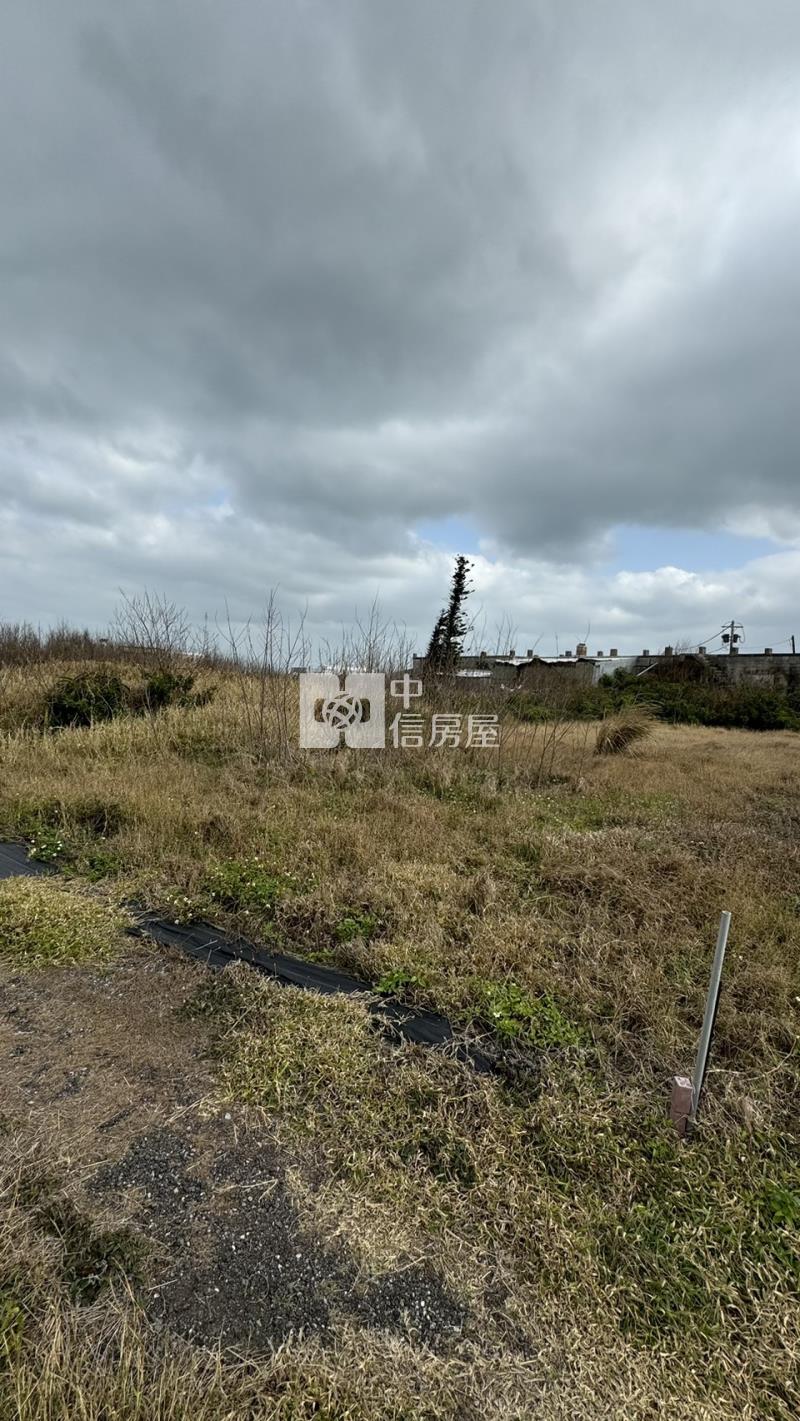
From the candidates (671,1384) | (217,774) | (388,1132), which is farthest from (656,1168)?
(217,774)

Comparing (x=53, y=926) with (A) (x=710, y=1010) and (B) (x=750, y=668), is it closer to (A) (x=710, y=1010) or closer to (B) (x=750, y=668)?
(A) (x=710, y=1010)

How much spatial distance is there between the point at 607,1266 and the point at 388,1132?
651mm

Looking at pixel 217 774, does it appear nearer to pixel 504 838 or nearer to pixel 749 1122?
pixel 504 838

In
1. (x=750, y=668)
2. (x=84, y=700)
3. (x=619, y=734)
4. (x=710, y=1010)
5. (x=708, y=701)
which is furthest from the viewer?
(x=750, y=668)

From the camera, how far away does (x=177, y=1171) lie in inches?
60.3

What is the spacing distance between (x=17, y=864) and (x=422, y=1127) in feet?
10.9

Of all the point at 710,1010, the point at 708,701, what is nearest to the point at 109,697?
the point at 710,1010

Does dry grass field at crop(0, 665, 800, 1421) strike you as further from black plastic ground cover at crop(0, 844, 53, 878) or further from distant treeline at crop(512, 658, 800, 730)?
distant treeline at crop(512, 658, 800, 730)

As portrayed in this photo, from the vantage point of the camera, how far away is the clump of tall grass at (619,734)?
332 inches

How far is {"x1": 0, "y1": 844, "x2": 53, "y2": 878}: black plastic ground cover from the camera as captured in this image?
352cm

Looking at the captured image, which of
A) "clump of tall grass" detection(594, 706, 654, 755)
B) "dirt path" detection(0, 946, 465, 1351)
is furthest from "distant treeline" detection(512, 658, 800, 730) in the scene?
"dirt path" detection(0, 946, 465, 1351)

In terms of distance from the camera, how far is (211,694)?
927 centimetres

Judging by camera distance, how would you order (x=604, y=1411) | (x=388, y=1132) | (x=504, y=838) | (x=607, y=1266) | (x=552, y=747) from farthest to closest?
1. (x=552, y=747)
2. (x=504, y=838)
3. (x=388, y=1132)
4. (x=607, y=1266)
5. (x=604, y=1411)

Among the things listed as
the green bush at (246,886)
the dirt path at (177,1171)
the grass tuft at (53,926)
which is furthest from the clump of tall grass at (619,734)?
the dirt path at (177,1171)
